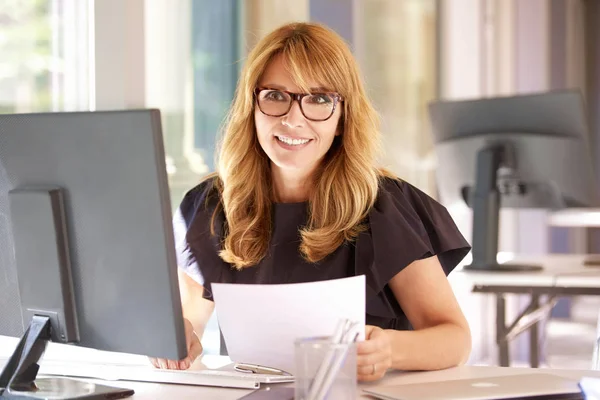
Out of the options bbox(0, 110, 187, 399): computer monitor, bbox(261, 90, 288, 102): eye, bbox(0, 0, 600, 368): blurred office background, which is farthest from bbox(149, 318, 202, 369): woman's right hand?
bbox(0, 0, 600, 368): blurred office background

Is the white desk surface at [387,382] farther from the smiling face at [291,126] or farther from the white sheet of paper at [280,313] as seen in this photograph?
the smiling face at [291,126]

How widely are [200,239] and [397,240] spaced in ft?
1.49

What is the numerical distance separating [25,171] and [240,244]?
66 cm

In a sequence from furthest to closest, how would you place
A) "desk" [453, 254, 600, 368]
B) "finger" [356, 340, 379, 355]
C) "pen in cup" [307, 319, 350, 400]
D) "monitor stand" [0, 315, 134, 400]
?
"desk" [453, 254, 600, 368], "finger" [356, 340, 379, 355], "monitor stand" [0, 315, 134, 400], "pen in cup" [307, 319, 350, 400]

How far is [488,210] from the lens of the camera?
10.7 feet

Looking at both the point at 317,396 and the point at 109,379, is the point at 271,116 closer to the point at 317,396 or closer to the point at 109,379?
the point at 109,379

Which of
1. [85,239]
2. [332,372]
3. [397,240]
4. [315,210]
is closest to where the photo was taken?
[332,372]

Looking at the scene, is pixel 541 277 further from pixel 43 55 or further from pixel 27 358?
pixel 27 358

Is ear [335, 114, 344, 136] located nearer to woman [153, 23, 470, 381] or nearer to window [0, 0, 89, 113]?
woman [153, 23, 470, 381]

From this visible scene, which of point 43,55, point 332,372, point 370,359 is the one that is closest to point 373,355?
point 370,359

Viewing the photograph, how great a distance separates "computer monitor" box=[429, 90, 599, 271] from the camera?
10.1ft

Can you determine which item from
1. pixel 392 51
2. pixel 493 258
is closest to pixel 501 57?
pixel 392 51

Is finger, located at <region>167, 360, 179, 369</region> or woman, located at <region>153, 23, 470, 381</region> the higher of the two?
woman, located at <region>153, 23, 470, 381</region>

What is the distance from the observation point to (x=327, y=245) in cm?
182
